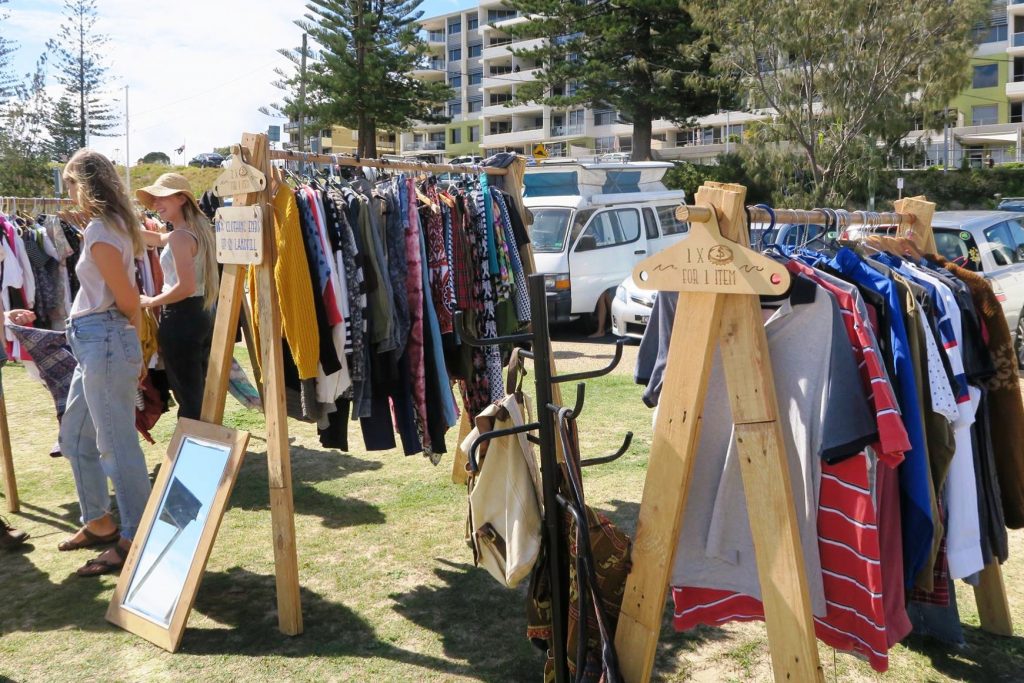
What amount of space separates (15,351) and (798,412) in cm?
594

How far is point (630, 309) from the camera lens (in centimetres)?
1123

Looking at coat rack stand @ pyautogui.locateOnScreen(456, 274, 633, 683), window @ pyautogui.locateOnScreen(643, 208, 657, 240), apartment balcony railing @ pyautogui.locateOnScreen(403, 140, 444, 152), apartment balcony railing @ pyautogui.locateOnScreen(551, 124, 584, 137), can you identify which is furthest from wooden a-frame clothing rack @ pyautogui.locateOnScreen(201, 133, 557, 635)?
apartment balcony railing @ pyautogui.locateOnScreen(403, 140, 444, 152)

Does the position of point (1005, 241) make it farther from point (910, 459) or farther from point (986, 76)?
point (986, 76)

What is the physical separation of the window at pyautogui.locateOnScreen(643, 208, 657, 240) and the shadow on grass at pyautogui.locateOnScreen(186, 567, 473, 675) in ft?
32.2

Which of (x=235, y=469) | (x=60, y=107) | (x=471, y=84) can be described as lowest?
(x=235, y=469)

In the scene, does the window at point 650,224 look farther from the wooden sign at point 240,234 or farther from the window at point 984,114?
the window at point 984,114

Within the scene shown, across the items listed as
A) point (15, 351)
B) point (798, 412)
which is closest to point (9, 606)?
point (15, 351)

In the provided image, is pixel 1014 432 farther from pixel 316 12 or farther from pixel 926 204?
pixel 316 12

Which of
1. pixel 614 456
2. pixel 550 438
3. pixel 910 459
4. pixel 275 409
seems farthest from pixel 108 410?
pixel 910 459

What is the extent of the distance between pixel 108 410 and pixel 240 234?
4.06 ft

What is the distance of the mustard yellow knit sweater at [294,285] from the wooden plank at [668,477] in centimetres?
164

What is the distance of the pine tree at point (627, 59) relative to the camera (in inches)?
1266

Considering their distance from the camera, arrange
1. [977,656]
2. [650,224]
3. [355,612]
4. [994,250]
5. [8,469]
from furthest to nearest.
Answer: [650,224], [994,250], [8,469], [355,612], [977,656]

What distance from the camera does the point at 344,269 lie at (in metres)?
3.79
